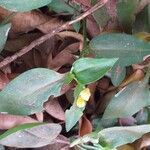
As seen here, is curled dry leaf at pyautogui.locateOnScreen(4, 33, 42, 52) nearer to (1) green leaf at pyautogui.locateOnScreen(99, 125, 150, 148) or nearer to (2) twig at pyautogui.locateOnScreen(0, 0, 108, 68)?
(2) twig at pyautogui.locateOnScreen(0, 0, 108, 68)

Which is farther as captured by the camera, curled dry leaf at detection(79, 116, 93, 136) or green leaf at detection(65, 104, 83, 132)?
curled dry leaf at detection(79, 116, 93, 136)

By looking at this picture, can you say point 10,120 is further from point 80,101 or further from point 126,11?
point 126,11

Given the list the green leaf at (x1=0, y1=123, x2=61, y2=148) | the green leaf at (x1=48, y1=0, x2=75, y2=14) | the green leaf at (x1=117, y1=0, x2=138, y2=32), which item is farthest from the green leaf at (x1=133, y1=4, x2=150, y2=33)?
the green leaf at (x1=0, y1=123, x2=61, y2=148)

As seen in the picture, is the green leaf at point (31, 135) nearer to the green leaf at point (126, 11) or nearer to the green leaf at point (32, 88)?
the green leaf at point (32, 88)

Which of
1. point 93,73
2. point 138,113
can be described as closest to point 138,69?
point 138,113

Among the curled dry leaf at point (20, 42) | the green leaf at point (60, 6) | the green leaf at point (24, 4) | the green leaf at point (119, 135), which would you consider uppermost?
the green leaf at point (24, 4)

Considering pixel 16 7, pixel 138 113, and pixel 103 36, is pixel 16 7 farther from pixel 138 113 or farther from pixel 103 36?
pixel 138 113

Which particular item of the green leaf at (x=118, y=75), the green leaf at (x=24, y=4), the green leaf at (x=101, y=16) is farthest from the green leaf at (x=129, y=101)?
the green leaf at (x=24, y=4)
